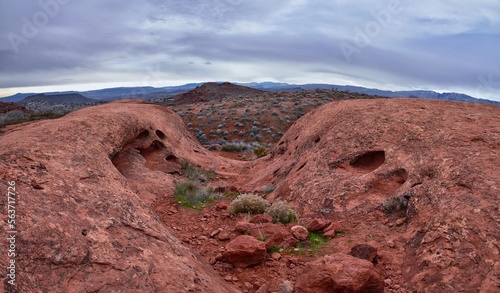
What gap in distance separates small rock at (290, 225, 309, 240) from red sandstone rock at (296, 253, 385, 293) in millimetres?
1795

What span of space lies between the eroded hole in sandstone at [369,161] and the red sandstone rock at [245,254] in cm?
431

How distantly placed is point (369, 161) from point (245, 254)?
16.0 feet

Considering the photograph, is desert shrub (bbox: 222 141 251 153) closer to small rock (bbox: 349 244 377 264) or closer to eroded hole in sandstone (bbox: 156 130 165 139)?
eroded hole in sandstone (bbox: 156 130 165 139)

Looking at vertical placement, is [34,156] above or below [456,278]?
above

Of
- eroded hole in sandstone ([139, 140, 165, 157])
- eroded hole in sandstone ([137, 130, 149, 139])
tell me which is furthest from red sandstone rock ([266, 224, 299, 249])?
eroded hole in sandstone ([137, 130, 149, 139])

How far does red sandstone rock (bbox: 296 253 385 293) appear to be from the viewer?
187 inches

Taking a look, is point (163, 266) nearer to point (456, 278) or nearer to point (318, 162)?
point (456, 278)

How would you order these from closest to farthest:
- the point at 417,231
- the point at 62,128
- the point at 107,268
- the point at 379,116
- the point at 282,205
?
the point at 107,268
the point at 417,231
the point at 282,205
the point at 62,128
the point at 379,116

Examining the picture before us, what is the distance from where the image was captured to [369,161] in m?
9.62

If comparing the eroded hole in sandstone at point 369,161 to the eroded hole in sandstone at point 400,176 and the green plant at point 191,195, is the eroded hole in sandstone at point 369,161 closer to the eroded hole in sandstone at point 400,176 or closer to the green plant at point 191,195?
the eroded hole in sandstone at point 400,176

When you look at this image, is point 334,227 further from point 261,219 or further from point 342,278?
point 342,278

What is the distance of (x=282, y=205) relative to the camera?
26.6 ft

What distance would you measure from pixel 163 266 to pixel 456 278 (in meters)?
3.65

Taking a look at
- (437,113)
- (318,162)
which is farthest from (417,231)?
(437,113)
